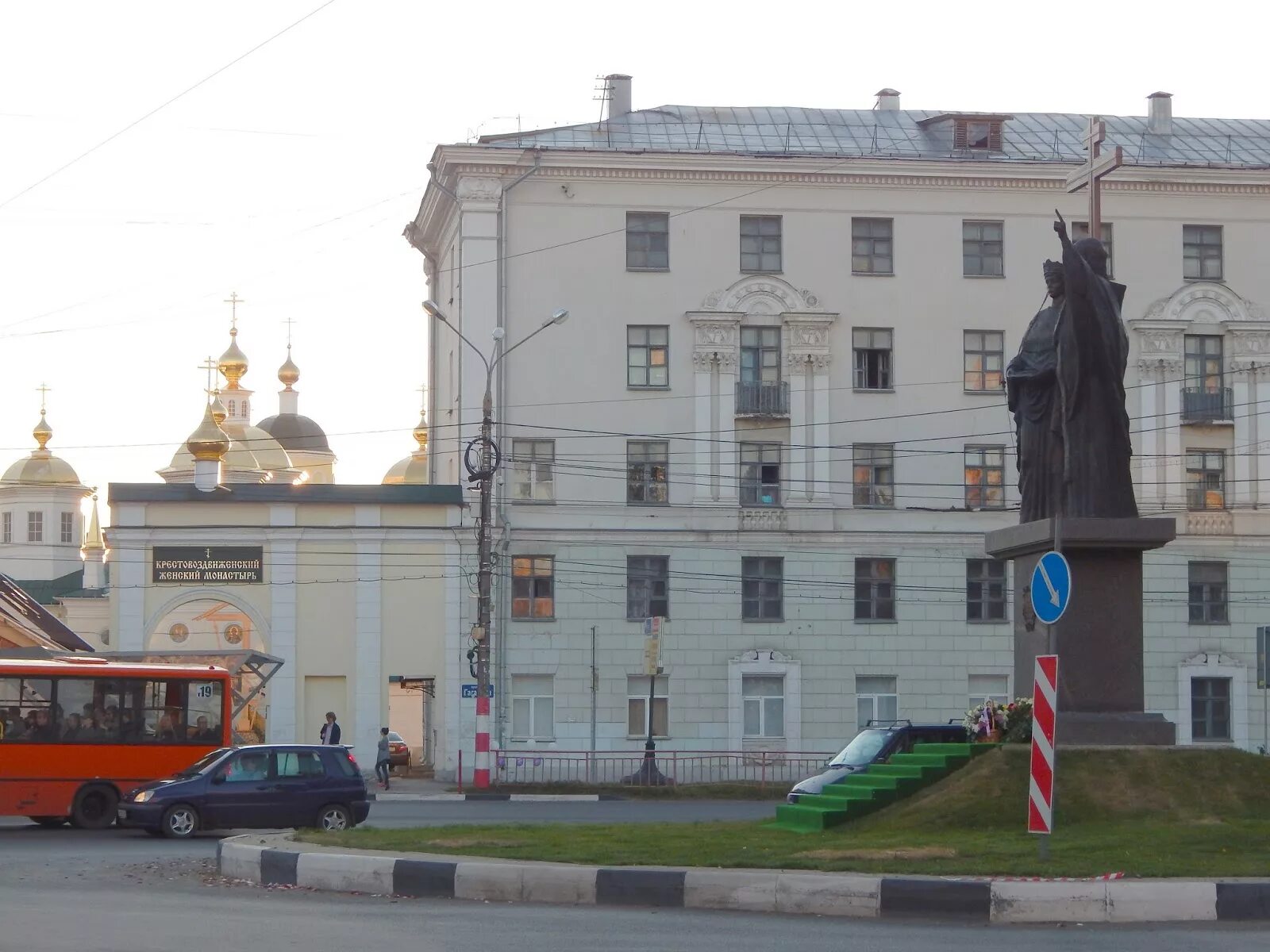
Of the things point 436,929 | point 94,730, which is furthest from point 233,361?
point 436,929

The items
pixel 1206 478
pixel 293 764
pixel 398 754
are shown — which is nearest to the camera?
Answer: pixel 293 764

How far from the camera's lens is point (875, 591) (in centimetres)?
4862

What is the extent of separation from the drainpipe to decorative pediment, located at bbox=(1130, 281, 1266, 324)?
53.4 feet

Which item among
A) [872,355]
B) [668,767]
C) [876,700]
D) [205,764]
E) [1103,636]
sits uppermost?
[872,355]

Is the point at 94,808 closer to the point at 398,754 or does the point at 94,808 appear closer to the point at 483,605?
the point at 483,605

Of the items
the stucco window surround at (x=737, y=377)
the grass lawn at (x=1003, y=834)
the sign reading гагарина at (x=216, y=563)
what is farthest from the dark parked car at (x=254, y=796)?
the stucco window surround at (x=737, y=377)

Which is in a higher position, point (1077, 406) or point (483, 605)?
point (1077, 406)

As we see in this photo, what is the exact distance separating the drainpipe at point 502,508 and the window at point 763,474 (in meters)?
6.06

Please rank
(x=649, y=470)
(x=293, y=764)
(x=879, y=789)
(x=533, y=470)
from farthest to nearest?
(x=649, y=470) → (x=533, y=470) → (x=293, y=764) → (x=879, y=789)

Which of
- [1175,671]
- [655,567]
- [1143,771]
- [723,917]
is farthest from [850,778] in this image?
[1175,671]

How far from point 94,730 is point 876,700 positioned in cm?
2380

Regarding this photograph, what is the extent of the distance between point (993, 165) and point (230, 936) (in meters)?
39.5

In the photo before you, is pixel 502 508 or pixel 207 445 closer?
pixel 502 508

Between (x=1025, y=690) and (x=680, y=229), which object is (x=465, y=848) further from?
(x=680, y=229)
